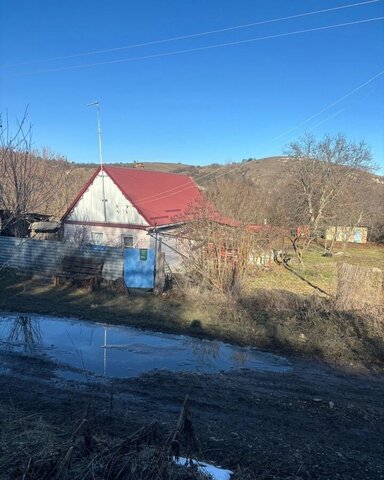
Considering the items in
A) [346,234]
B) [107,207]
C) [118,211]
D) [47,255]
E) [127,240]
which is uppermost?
[107,207]

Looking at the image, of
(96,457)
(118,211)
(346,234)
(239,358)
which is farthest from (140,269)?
(346,234)

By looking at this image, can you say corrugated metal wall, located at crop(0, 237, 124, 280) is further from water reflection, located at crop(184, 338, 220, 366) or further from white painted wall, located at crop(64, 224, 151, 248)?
water reflection, located at crop(184, 338, 220, 366)

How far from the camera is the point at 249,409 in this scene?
21.0ft

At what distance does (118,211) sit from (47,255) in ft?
28.9

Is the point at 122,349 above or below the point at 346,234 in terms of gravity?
below

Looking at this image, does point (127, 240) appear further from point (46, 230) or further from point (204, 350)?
point (204, 350)

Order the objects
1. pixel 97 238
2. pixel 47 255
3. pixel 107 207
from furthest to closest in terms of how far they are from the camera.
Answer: pixel 97 238, pixel 107 207, pixel 47 255

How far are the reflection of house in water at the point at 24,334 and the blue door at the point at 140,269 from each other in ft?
15.9

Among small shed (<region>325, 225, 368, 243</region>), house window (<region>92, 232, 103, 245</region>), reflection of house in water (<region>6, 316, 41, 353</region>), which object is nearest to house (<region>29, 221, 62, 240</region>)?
house window (<region>92, 232, 103, 245</region>)

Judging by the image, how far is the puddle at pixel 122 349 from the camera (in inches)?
339

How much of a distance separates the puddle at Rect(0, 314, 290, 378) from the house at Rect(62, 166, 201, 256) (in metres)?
13.9

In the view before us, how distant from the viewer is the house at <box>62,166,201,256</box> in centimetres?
2581

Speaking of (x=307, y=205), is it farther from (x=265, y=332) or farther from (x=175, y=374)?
(x=175, y=374)

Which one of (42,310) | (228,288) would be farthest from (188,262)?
(42,310)
